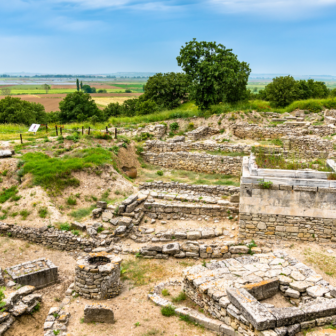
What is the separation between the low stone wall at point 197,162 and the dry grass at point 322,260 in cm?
867

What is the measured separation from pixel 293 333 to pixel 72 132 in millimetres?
18253

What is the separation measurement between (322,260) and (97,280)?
22.8 feet

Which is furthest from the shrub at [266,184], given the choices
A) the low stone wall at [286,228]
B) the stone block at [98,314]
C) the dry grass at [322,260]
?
the stone block at [98,314]

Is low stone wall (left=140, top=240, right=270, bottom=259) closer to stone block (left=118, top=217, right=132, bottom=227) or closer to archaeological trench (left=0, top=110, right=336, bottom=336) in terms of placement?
archaeological trench (left=0, top=110, right=336, bottom=336)

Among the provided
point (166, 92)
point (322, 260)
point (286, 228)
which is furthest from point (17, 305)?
point (166, 92)

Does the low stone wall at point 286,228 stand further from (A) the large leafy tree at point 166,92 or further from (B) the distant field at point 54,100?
(B) the distant field at point 54,100

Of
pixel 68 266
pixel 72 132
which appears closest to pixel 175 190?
pixel 68 266

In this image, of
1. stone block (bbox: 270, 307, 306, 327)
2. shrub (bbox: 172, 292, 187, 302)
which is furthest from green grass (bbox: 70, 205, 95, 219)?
stone block (bbox: 270, 307, 306, 327)

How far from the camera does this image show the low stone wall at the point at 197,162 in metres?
18.3

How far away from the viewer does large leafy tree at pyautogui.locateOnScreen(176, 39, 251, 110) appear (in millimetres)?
26094

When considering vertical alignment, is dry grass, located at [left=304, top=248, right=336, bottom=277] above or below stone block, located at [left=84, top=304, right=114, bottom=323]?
above

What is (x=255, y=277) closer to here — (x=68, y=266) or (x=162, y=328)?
(x=162, y=328)

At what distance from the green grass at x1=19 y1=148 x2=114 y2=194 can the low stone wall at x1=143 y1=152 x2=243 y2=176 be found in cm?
391

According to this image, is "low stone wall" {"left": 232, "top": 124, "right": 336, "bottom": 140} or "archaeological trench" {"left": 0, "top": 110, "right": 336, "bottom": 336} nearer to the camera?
"archaeological trench" {"left": 0, "top": 110, "right": 336, "bottom": 336}
